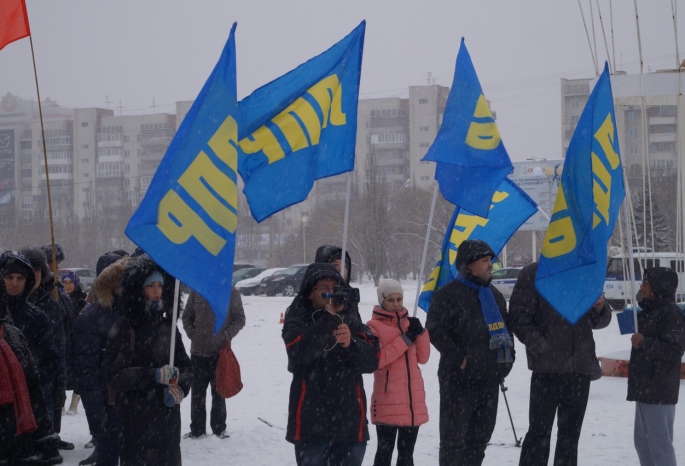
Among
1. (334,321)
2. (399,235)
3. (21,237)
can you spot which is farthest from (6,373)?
(21,237)

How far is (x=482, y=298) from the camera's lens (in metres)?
5.61

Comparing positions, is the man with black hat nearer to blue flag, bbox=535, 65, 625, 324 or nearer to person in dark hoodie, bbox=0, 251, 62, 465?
blue flag, bbox=535, 65, 625, 324

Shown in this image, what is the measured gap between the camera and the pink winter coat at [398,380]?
18.4 ft

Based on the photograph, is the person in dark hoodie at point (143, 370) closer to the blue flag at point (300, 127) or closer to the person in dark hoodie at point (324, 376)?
the person in dark hoodie at point (324, 376)

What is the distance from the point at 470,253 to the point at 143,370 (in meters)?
2.27

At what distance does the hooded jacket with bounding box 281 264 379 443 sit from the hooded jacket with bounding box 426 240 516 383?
833 millimetres

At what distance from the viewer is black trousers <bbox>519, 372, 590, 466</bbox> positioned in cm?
564

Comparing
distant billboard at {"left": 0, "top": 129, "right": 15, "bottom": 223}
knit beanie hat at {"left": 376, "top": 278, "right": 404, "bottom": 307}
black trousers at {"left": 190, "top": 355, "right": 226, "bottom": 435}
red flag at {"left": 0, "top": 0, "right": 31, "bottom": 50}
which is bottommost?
black trousers at {"left": 190, "top": 355, "right": 226, "bottom": 435}

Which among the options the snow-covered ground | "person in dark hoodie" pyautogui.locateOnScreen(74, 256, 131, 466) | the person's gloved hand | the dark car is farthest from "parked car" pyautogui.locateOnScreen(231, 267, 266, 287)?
the person's gloved hand

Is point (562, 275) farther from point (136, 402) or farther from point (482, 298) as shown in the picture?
point (136, 402)

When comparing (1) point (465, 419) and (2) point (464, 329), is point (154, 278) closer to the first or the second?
(2) point (464, 329)

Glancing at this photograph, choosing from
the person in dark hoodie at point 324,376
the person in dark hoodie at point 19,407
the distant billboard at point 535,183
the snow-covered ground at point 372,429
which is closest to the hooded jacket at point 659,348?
the snow-covered ground at point 372,429

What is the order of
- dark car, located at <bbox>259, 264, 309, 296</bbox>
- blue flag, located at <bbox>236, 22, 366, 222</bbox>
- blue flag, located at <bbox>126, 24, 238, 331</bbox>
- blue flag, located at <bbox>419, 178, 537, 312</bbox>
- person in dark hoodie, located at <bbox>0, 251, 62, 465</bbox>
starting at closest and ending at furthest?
person in dark hoodie, located at <bbox>0, 251, 62, 465</bbox>
blue flag, located at <bbox>126, 24, 238, 331</bbox>
blue flag, located at <bbox>236, 22, 366, 222</bbox>
blue flag, located at <bbox>419, 178, 537, 312</bbox>
dark car, located at <bbox>259, 264, 309, 296</bbox>

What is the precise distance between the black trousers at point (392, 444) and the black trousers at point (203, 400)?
2.38m
